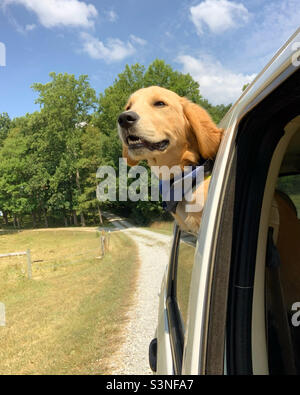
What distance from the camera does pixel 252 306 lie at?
1.20 metres

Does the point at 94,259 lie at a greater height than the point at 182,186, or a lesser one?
lesser

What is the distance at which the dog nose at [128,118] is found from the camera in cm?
215

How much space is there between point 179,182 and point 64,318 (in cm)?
651

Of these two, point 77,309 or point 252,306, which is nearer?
point 252,306

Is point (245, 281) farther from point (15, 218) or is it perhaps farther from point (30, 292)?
point (15, 218)

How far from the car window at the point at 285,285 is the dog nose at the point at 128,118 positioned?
1122 mm

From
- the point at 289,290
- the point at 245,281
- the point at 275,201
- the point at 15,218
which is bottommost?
the point at 15,218

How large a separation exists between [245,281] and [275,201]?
18.0 inches

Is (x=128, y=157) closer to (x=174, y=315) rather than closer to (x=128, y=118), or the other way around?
(x=128, y=118)

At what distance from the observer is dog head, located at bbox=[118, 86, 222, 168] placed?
2.13 m

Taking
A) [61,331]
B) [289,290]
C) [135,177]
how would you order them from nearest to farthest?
[289,290], [61,331], [135,177]

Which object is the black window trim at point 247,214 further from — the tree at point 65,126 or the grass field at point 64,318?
the tree at point 65,126

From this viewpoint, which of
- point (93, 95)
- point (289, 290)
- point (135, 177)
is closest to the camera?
point (289, 290)
